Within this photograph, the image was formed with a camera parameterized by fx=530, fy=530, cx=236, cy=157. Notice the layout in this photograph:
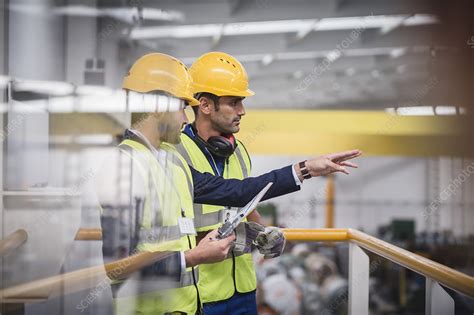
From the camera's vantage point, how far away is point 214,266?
71.3 inches

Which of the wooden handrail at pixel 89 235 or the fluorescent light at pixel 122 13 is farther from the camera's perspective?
the fluorescent light at pixel 122 13

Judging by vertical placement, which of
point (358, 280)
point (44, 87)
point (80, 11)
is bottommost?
point (358, 280)

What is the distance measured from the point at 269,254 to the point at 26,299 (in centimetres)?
89

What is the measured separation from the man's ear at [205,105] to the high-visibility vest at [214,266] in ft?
0.39

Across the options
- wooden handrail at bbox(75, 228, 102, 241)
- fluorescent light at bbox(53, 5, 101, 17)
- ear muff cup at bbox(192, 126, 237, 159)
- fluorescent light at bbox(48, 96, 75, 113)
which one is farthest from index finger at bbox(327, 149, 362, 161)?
fluorescent light at bbox(53, 5, 101, 17)

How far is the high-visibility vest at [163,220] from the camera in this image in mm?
1387

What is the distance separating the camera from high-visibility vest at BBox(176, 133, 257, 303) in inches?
70.3

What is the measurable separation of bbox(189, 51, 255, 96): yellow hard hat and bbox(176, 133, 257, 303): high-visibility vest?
204 mm

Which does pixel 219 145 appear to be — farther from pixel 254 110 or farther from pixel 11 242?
pixel 254 110

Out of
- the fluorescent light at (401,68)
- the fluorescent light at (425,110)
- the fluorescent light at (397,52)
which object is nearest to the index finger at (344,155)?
the fluorescent light at (425,110)

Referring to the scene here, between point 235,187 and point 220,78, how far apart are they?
43 cm

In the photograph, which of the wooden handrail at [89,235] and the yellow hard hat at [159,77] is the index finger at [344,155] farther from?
the wooden handrail at [89,235]

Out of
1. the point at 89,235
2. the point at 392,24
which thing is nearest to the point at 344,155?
the point at 89,235

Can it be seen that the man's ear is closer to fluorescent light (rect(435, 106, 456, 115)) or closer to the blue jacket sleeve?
the blue jacket sleeve
